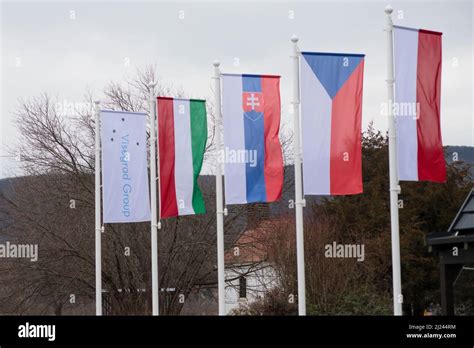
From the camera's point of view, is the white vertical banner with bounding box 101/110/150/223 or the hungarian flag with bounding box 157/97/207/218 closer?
the hungarian flag with bounding box 157/97/207/218

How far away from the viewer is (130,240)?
1364 inches

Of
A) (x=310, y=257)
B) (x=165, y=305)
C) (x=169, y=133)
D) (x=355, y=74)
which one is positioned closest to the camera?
(x=355, y=74)

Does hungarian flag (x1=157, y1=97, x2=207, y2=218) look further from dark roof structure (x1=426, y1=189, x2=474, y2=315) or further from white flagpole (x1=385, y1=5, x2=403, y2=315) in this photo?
dark roof structure (x1=426, y1=189, x2=474, y2=315)

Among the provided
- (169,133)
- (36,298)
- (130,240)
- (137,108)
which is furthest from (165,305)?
(169,133)

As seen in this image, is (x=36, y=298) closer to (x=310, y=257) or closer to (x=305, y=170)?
(x=310, y=257)

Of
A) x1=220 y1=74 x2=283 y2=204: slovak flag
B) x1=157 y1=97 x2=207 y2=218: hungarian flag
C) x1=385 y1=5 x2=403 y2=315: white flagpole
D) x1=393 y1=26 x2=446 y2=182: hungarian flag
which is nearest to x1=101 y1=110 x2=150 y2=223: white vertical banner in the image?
x1=157 y1=97 x2=207 y2=218: hungarian flag

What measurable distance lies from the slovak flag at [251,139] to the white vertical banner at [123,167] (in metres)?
3.42

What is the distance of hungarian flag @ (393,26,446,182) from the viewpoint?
16234 millimetres

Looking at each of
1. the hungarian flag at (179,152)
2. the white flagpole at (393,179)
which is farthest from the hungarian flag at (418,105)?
the hungarian flag at (179,152)

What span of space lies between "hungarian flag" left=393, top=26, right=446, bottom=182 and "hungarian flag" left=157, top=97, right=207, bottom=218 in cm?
570

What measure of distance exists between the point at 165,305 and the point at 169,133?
15386 mm

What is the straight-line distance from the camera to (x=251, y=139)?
18.7 meters

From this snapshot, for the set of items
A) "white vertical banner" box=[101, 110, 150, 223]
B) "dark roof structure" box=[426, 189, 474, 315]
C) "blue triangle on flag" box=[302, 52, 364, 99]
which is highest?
"blue triangle on flag" box=[302, 52, 364, 99]

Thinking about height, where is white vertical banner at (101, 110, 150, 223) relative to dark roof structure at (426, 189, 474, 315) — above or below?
above
